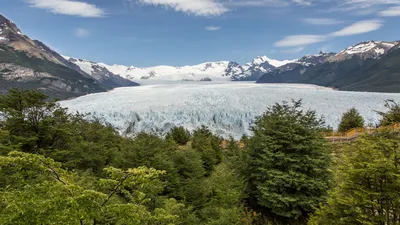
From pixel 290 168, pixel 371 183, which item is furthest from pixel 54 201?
pixel 290 168

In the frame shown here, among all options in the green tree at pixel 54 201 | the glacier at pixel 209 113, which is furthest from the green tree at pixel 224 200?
Answer: the glacier at pixel 209 113

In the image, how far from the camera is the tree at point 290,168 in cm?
1309

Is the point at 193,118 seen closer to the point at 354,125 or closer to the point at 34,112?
the point at 354,125

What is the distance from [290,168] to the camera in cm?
1341

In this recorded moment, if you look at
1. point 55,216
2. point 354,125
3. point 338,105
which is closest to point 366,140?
point 55,216

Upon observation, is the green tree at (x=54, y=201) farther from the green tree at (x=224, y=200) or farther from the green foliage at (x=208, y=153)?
the green foliage at (x=208, y=153)

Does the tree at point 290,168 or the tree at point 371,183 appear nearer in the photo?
the tree at point 371,183

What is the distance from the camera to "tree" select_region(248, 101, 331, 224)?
13.1m

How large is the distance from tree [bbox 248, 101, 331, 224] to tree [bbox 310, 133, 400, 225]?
5109 millimetres

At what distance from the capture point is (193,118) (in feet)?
161

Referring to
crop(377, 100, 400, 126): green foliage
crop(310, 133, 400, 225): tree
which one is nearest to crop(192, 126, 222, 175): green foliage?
crop(377, 100, 400, 126): green foliage

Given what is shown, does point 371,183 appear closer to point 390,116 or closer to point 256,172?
point 390,116

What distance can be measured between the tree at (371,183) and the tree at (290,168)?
201 inches

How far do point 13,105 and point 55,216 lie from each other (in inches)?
518
